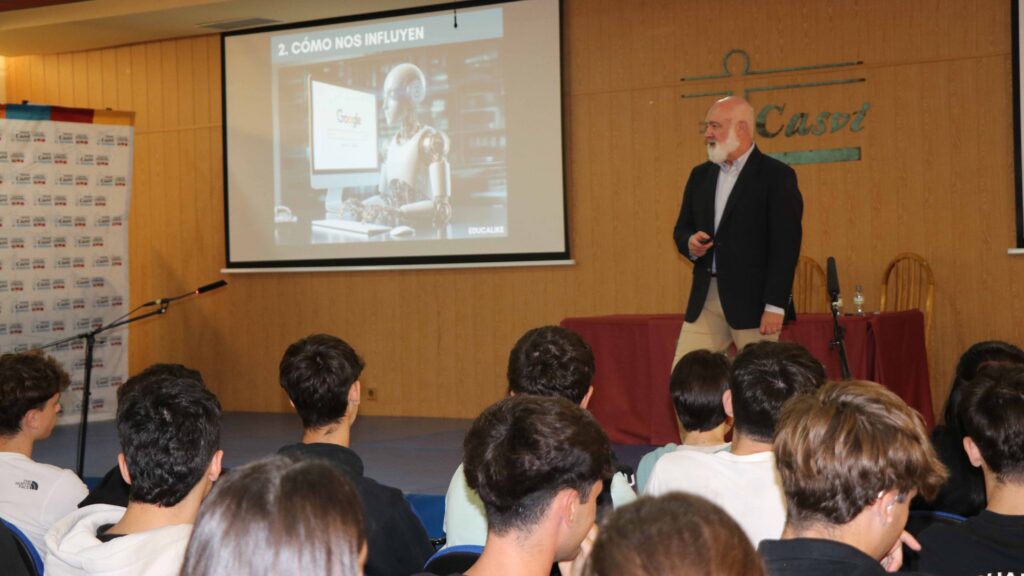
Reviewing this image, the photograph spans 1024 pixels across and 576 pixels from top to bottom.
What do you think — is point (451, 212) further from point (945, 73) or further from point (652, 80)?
point (945, 73)

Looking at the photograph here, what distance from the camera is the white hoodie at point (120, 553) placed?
174 cm

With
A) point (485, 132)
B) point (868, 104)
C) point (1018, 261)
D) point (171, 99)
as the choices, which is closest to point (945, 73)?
point (868, 104)

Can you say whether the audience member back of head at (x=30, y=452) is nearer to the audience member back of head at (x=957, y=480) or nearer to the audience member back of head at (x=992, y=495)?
the audience member back of head at (x=992, y=495)

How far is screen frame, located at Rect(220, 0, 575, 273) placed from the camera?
7555 millimetres

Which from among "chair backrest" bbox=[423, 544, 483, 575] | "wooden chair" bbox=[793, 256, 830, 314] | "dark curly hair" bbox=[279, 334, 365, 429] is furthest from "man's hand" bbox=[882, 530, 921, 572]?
"wooden chair" bbox=[793, 256, 830, 314]

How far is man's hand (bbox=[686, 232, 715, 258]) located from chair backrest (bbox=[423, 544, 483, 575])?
261cm

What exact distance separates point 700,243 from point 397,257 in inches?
161

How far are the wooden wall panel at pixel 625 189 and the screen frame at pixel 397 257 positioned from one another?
119 millimetres

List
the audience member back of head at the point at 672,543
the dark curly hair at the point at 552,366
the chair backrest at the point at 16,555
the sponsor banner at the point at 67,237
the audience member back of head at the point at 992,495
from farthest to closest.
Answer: the sponsor banner at the point at 67,237 < the dark curly hair at the point at 552,366 < the chair backrest at the point at 16,555 < the audience member back of head at the point at 992,495 < the audience member back of head at the point at 672,543

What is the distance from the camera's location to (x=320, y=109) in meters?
8.48

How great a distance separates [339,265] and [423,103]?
1.45 metres

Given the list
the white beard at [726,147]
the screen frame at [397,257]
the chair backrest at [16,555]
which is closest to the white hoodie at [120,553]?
the chair backrest at [16,555]

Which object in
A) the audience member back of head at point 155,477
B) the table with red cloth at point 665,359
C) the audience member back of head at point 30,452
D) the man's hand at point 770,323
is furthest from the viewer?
the table with red cloth at point 665,359

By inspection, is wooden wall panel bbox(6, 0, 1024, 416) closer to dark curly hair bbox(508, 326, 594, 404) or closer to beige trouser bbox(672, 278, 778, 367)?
beige trouser bbox(672, 278, 778, 367)
